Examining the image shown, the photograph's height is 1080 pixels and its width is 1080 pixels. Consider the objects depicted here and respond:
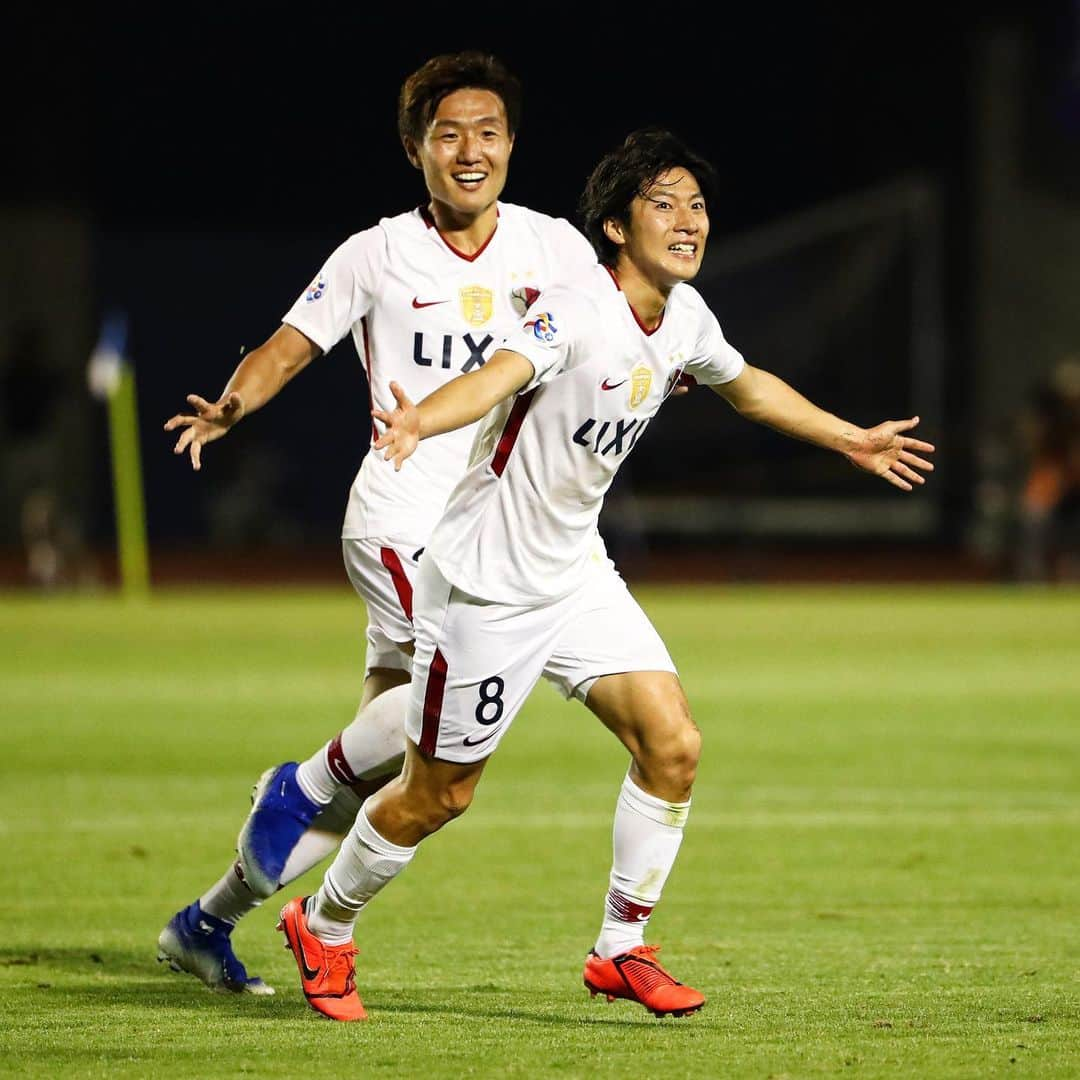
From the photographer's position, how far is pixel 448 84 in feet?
18.9

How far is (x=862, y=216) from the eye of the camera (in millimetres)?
30469

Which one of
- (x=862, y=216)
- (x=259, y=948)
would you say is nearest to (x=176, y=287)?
(x=862, y=216)

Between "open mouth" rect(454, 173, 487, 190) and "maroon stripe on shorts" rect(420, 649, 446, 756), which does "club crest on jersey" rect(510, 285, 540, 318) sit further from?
"maroon stripe on shorts" rect(420, 649, 446, 756)

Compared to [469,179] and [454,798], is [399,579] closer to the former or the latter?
[454,798]

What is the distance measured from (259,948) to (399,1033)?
1536 millimetres

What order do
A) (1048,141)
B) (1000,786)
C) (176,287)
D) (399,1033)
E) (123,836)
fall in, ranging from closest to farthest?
1. (399,1033)
2. (123,836)
3. (1000,786)
4. (1048,141)
5. (176,287)

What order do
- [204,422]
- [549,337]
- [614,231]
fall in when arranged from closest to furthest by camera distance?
[549,337], [204,422], [614,231]

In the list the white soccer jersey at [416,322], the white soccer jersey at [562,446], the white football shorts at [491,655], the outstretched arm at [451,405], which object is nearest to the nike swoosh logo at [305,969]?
the white football shorts at [491,655]

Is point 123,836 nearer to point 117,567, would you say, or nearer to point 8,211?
point 117,567

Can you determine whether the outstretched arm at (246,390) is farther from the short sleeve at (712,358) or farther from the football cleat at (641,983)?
the football cleat at (641,983)

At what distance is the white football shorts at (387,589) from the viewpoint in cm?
579

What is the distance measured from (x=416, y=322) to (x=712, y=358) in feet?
3.12

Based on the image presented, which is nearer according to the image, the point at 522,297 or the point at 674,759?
the point at 674,759

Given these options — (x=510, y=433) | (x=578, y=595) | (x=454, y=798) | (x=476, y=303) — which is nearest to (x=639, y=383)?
(x=510, y=433)
